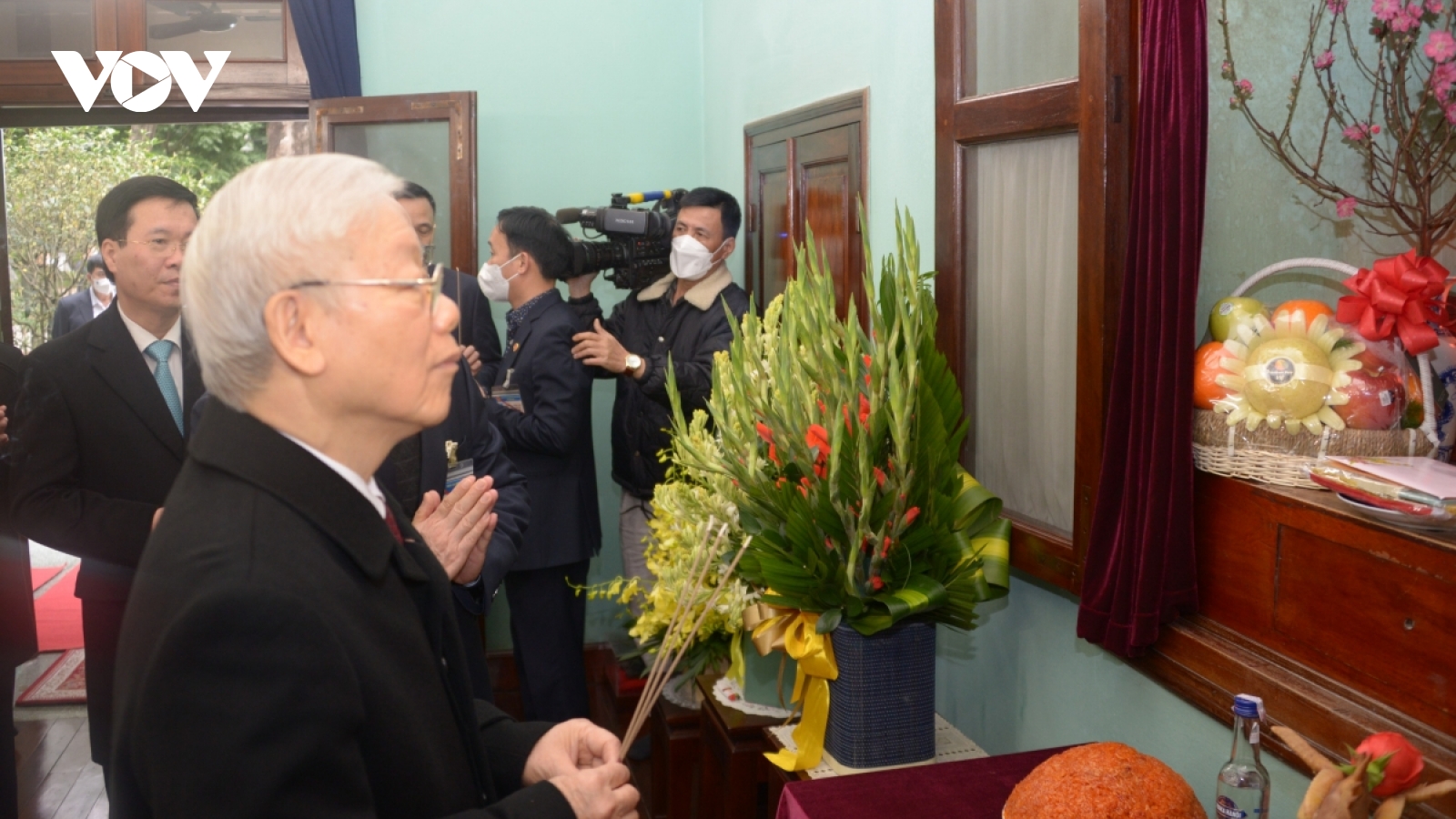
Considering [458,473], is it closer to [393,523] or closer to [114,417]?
[114,417]

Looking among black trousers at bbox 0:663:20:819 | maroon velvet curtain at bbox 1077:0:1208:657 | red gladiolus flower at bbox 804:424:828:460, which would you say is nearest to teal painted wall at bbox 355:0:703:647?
black trousers at bbox 0:663:20:819

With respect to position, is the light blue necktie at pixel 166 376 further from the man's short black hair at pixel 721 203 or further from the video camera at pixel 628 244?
the man's short black hair at pixel 721 203

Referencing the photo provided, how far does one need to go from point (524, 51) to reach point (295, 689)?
4.08 metres

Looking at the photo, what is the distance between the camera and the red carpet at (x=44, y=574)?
5.85m

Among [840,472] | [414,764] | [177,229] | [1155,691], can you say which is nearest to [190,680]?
[414,764]

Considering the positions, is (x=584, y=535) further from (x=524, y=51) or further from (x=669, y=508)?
(x=524, y=51)

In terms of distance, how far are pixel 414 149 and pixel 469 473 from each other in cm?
240

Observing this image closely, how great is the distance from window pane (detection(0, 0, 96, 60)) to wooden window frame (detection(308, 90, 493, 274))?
90 centimetres

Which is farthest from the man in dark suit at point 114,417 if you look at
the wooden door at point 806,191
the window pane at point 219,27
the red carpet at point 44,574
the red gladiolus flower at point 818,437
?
the red carpet at point 44,574

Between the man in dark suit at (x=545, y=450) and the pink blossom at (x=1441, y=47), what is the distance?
232 cm

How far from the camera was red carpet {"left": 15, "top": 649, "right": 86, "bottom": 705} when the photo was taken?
4.20 meters

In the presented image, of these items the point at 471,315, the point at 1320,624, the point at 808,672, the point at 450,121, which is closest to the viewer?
the point at 1320,624

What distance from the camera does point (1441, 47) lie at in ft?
4.57

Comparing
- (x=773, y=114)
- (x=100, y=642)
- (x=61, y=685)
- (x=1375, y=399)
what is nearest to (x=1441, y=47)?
(x=1375, y=399)
